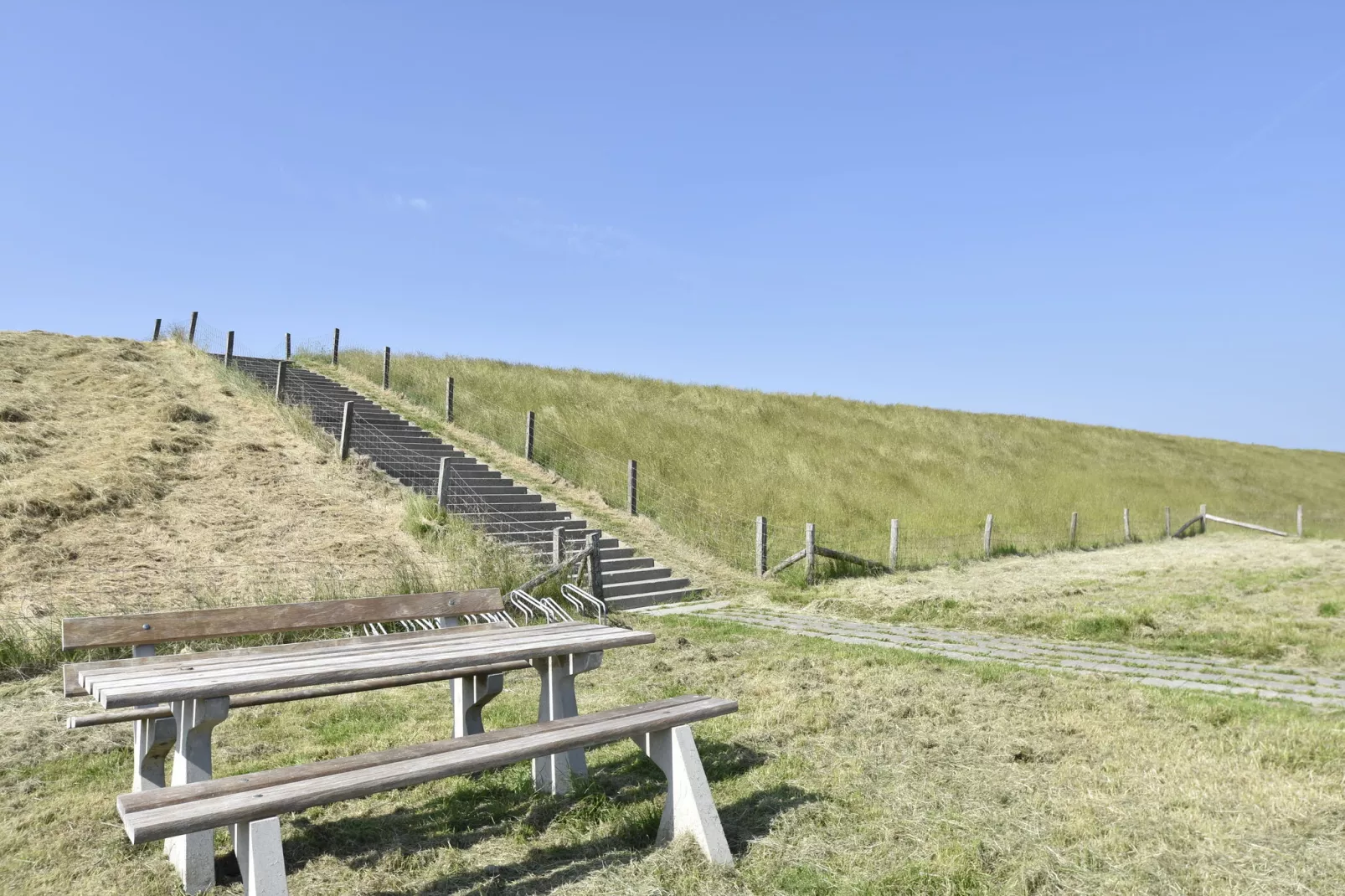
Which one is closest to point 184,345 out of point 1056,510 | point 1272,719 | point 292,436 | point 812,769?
point 292,436

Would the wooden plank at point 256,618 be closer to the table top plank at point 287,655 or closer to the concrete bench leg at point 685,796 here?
the table top plank at point 287,655

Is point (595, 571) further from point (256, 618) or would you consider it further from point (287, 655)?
point (287, 655)

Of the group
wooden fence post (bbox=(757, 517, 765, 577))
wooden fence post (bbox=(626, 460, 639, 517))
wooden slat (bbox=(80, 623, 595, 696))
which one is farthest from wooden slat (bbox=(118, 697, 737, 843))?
wooden fence post (bbox=(626, 460, 639, 517))

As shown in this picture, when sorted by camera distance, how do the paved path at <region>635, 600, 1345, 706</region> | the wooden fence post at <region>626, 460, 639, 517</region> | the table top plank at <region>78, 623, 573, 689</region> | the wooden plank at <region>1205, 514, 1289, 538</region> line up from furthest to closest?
1. the wooden plank at <region>1205, 514, 1289, 538</region>
2. the wooden fence post at <region>626, 460, 639, 517</region>
3. the paved path at <region>635, 600, 1345, 706</region>
4. the table top plank at <region>78, 623, 573, 689</region>

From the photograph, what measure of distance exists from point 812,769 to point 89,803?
11.9 feet

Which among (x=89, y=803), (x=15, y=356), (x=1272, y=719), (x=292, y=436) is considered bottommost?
(x=89, y=803)

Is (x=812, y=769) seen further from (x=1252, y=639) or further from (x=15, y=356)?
(x=15, y=356)

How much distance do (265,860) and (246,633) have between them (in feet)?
7.49

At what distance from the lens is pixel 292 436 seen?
16.0m

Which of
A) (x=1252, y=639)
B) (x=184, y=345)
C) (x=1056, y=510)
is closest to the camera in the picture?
(x=1252, y=639)

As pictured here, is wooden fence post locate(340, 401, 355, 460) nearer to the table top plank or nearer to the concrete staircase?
the concrete staircase

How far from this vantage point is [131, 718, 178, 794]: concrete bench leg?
3982mm

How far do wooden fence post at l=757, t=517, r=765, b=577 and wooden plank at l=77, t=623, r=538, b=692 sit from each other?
1053 centimetres

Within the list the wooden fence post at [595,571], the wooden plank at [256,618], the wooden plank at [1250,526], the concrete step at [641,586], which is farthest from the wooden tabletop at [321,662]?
the wooden plank at [1250,526]
